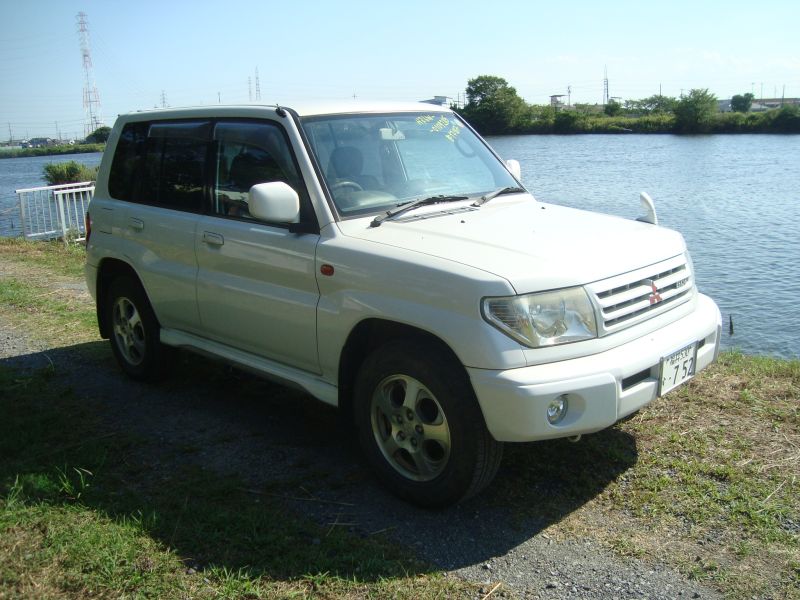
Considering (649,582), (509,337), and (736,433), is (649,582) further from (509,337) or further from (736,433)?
(736,433)

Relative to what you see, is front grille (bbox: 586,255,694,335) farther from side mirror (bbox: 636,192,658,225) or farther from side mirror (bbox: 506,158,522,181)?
side mirror (bbox: 506,158,522,181)

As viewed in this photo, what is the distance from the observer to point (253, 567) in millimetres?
3311

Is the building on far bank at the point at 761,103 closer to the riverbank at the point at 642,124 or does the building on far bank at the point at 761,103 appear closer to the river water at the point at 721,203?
the riverbank at the point at 642,124

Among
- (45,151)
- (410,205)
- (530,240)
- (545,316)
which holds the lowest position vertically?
(545,316)

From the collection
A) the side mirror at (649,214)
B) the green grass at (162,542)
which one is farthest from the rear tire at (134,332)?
the side mirror at (649,214)

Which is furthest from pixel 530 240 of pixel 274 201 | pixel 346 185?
pixel 274 201

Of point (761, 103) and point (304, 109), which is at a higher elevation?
point (761, 103)

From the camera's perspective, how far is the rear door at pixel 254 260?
166 inches

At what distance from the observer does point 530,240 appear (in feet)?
12.6

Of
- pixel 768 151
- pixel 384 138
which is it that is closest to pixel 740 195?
pixel 768 151

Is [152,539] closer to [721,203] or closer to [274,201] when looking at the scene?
[274,201]

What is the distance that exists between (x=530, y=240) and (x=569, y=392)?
90 centimetres

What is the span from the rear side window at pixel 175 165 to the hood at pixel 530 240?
146 centimetres

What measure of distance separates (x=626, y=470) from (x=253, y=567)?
2093mm
